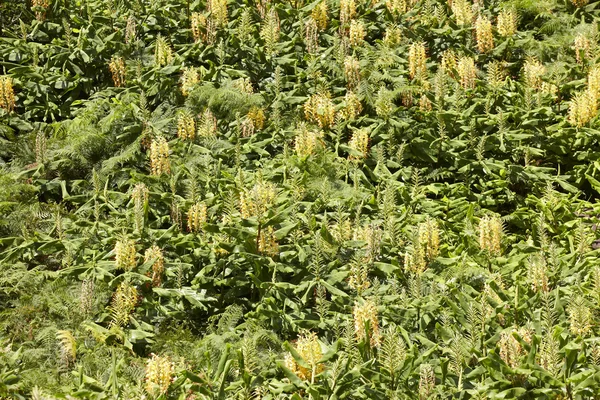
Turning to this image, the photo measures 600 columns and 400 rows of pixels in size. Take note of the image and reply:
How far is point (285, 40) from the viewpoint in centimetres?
973

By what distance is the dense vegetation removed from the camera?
565 cm

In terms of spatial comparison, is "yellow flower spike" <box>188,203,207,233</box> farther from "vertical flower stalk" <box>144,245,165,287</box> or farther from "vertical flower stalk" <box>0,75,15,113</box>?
"vertical flower stalk" <box>0,75,15,113</box>

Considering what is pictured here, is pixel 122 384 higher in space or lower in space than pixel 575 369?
lower

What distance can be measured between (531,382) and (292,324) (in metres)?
1.82

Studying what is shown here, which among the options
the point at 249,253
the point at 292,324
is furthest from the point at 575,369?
the point at 249,253

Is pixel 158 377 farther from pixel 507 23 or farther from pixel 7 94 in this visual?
pixel 507 23

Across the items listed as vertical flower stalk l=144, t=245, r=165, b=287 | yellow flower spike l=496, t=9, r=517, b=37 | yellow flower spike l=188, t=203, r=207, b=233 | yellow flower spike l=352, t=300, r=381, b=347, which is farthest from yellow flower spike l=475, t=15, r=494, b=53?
vertical flower stalk l=144, t=245, r=165, b=287

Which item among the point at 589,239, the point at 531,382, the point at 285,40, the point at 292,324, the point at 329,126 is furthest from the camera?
the point at 285,40

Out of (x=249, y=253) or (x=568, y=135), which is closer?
(x=249, y=253)

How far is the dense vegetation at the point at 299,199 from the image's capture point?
5648mm

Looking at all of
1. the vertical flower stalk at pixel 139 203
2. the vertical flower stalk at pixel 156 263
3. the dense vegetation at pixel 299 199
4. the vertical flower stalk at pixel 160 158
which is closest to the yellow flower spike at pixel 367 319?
the dense vegetation at pixel 299 199

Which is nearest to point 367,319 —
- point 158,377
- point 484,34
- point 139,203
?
point 158,377

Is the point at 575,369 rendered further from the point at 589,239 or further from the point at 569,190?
the point at 569,190

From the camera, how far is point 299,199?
7414mm
